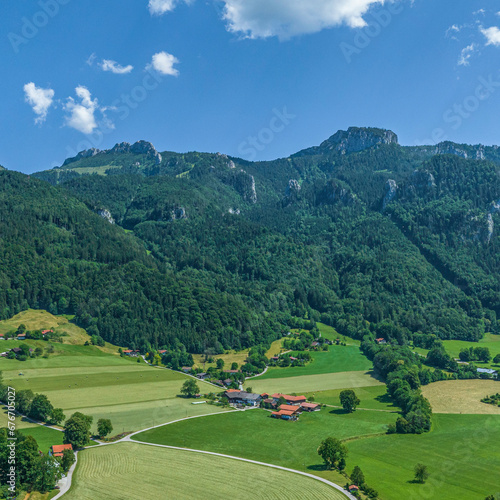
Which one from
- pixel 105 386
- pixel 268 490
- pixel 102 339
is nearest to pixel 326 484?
pixel 268 490

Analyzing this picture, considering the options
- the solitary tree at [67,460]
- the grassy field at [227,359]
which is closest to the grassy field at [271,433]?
the solitary tree at [67,460]

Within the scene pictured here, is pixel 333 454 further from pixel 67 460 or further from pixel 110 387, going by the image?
pixel 110 387

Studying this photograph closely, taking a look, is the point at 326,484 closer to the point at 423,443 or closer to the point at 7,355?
the point at 423,443

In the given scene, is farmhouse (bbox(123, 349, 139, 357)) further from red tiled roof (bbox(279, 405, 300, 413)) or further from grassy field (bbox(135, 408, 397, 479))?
red tiled roof (bbox(279, 405, 300, 413))

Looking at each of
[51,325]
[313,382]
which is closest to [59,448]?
[313,382]

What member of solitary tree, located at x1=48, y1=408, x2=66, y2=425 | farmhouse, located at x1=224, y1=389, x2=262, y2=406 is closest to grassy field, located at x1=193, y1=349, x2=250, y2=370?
farmhouse, located at x1=224, y1=389, x2=262, y2=406

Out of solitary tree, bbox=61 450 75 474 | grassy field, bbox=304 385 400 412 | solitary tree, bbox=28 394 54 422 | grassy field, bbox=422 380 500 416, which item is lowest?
grassy field, bbox=422 380 500 416
